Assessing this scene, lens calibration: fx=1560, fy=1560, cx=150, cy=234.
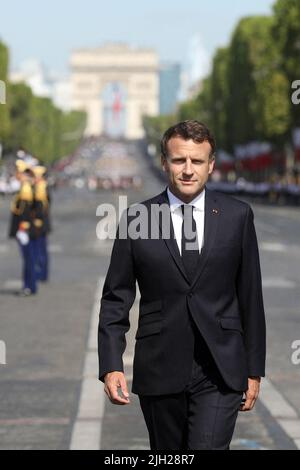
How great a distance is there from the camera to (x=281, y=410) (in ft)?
34.5

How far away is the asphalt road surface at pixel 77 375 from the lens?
949 centimetres

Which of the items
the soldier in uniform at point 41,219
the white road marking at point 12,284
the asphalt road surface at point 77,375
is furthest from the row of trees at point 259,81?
the asphalt road surface at point 77,375

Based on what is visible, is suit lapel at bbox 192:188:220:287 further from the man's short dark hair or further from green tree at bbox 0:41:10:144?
green tree at bbox 0:41:10:144

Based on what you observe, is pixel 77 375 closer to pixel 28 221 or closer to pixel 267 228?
pixel 28 221

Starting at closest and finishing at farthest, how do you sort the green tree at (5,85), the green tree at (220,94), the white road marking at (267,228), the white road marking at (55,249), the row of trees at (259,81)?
the white road marking at (55,249)
the white road marking at (267,228)
the row of trees at (259,81)
the green tree at (5,85)
the green tree at (220,94)

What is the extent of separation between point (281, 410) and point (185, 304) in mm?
4806

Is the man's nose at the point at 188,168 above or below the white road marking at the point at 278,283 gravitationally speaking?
above

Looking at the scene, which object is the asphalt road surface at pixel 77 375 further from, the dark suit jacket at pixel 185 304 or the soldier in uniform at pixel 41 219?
the dark suit jacket at pixel 185 304

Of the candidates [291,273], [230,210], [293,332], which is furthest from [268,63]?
[230,210]

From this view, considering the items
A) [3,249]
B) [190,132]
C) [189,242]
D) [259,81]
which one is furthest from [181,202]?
[259,81]

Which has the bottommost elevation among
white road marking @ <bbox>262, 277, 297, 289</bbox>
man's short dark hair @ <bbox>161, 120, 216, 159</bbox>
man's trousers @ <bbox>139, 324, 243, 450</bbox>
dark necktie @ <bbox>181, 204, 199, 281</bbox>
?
white road marking @ <bbox>262, 277, 297, 289</bbox>

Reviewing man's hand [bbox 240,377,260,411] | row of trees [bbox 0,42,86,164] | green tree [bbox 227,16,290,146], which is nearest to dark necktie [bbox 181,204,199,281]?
man's hand [bbox 240,377,260,411]

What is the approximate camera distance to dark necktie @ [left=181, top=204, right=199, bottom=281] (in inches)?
231

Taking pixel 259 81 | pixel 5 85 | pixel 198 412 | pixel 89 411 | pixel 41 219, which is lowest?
pixel 5 85
